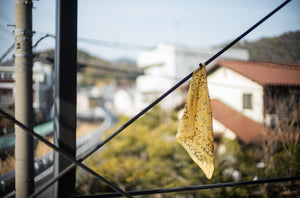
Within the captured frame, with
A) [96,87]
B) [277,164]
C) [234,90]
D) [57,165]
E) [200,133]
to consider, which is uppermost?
[200,133]

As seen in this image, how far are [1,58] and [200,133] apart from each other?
1.16m

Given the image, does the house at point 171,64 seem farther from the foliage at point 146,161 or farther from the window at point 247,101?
the window at point 247,101

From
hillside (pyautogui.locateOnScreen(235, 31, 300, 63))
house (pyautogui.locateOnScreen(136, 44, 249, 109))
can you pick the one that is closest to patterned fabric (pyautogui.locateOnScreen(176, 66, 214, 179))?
hillside (pyautogui.locateOnScreen(235, 31, 300, 63))

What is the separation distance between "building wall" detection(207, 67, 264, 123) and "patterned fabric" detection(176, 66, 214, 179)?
12.7 feet

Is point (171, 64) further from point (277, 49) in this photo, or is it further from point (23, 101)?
point (23, 101)

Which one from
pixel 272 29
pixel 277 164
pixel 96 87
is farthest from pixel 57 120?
pixel 96 87

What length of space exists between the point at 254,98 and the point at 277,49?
105 cm

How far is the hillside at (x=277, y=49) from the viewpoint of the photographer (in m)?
3.75

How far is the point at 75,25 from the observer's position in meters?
1.05

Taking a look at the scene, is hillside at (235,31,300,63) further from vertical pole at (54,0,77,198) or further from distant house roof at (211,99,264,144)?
vertical pole at (54,0,77,198)

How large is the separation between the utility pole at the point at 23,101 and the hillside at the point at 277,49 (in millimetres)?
3111

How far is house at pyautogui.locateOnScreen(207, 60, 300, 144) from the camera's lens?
371 cm

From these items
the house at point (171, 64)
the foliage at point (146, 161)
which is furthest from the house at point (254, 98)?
the house at point (171, 64)

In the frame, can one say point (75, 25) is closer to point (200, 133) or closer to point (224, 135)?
point (200, 133)
